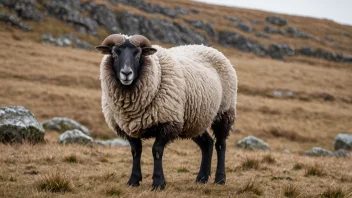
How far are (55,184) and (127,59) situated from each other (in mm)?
2522

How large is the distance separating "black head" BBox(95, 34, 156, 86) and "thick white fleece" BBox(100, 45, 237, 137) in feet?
0.53

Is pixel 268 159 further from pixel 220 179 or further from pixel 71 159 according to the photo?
pixel 71 159

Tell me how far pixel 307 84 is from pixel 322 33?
5789 centimetres

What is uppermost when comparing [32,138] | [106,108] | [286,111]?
[106,108]

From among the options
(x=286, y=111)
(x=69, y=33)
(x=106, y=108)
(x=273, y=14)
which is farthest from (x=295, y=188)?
(x=273, y=14)

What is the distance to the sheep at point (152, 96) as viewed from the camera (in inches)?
280

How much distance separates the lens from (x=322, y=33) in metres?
105

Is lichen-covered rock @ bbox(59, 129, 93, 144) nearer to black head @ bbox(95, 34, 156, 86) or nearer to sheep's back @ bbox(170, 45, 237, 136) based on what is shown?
sheep's back @ bbox(170, 45, 237, 136)

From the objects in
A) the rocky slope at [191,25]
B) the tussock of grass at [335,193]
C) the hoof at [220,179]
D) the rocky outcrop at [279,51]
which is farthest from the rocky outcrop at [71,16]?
the tussock of grass at [335,193]

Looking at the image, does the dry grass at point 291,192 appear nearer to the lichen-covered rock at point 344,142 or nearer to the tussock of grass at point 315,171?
Result: the tussock of grass at point 315,171

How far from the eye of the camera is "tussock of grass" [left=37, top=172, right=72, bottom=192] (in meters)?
6.07

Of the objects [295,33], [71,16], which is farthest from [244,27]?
[71,16]

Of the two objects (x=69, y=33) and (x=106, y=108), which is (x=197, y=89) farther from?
(x=69, y=33)

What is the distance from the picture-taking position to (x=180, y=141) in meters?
24.5
